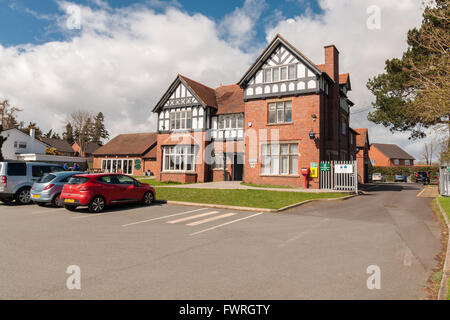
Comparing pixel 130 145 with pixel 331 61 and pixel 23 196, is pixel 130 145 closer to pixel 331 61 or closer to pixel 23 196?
pixel 23 196

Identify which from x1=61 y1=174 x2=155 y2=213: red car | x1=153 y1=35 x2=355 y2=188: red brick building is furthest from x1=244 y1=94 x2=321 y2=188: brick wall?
x1=61 y1=174 x2=155 y2=213: red car

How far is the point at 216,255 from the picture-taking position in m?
6.18

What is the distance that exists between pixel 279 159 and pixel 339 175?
179 inches

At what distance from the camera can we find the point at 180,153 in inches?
1086

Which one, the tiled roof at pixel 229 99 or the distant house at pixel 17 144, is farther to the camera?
the distant house at pixel 17 144

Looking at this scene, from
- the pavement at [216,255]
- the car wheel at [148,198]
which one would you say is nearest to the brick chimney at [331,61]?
the pavement at [216,255]

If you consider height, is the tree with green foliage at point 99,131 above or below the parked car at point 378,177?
above

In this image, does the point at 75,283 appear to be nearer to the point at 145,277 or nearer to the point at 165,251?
the point at 145,277

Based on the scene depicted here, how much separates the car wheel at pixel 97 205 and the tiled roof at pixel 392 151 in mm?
71691

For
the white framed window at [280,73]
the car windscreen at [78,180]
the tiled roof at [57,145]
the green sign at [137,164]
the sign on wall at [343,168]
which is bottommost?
the car windscreen at [78,180]

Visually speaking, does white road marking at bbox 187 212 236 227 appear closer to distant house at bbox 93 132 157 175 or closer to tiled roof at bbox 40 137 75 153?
distant house at bbox 93 132 157 175

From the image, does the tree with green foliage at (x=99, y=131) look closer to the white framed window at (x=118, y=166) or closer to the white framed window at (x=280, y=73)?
the white framed window at (x=118, y=166)

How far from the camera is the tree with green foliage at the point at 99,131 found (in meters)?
90.0

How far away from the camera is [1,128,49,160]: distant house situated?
169 ft
